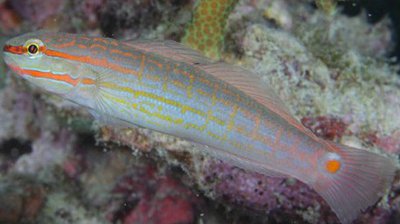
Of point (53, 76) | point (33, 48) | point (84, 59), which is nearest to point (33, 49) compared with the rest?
point (33, 48)

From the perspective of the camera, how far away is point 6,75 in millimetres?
6547

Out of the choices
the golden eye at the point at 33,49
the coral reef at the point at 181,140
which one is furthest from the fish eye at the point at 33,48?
the coral reef at the point at 181,140

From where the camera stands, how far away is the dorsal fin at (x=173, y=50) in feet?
9.94

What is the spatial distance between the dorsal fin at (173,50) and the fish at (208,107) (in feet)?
0.17

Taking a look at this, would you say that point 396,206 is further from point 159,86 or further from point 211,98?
point 159,86

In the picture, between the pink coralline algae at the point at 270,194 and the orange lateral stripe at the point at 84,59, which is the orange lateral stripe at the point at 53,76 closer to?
the orange lateral stripe at the point at 84,59

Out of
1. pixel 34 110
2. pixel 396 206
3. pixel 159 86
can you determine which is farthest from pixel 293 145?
pixel 34 110

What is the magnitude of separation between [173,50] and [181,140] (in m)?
1.53

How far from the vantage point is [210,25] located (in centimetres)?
484

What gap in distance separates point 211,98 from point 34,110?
501 cm

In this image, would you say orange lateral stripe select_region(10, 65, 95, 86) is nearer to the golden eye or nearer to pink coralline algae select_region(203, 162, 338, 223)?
the golden eye

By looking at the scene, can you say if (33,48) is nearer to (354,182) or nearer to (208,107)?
(208,107)

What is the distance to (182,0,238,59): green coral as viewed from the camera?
483 cm

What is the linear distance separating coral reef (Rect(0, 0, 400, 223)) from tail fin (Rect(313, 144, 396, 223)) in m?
1.09
